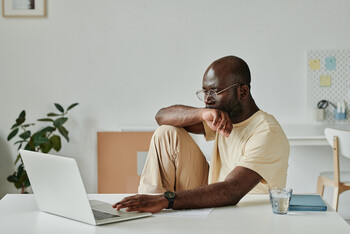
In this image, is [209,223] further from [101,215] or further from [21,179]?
[21,179]

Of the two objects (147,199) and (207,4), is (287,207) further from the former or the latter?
(207,4)

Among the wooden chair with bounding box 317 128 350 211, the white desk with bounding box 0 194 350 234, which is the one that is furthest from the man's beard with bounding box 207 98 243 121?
the wooden chair with bounding box 317 128 350 211

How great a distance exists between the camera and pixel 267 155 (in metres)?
2.00

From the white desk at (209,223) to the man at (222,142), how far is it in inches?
11.3

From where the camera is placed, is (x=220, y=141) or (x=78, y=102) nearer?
(x=220, y=141)

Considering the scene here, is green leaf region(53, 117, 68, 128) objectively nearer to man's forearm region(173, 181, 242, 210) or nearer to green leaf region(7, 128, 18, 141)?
green leaf region(7, 128, 18, 141)

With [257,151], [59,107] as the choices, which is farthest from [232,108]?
[59,107]

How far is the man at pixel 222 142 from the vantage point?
202 cm

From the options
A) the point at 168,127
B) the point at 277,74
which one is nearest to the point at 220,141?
the point at 168,127

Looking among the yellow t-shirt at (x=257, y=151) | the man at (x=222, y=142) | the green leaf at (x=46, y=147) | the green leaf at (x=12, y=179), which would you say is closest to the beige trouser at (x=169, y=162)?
the man at (x=222, y=142)

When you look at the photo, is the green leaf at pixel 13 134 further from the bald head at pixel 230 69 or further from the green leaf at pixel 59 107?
the bald head at pixel 230 69

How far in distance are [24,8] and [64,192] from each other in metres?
3.04

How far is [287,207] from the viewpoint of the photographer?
1.66 meters

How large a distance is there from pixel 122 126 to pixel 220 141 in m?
2.03
